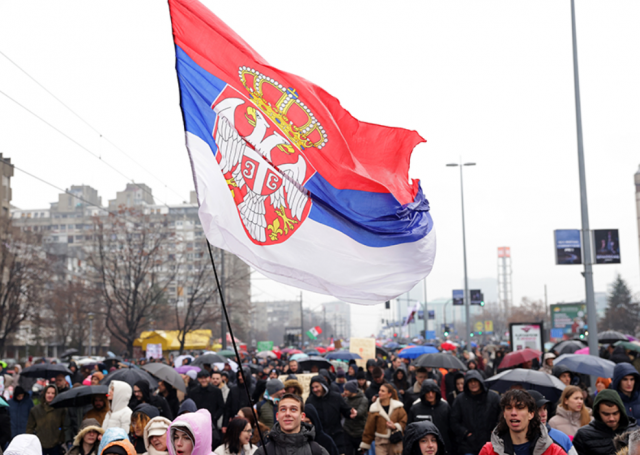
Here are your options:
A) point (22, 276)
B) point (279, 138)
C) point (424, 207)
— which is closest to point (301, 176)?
point (279, 138)

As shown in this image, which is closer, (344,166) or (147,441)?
(147,441)

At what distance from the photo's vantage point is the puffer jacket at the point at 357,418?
Answer: 11.4 metres

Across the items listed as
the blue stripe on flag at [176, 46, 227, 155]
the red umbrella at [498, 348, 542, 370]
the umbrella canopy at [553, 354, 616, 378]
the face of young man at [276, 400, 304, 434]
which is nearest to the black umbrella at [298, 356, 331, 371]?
the red umbrella at [498, 348, 542, 370]

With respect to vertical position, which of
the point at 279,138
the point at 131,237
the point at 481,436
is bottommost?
the point at 481,436

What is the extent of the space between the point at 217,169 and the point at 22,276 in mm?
46648

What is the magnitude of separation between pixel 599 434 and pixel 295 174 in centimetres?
374

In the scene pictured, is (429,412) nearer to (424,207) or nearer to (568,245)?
(424,207)

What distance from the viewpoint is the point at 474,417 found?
32.6 feet

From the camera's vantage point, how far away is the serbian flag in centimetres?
622

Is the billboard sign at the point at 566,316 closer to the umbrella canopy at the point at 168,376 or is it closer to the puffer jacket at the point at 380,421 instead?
the umbrella canopy at the point at 168,376

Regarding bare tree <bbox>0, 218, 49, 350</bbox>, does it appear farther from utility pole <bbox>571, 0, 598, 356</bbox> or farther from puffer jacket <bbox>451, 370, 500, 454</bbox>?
puffer jacket <bbox>451, 370, 500, 454</bbox>

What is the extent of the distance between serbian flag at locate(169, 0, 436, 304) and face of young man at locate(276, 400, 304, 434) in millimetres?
997

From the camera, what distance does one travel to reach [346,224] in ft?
22.4

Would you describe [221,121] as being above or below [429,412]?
above
